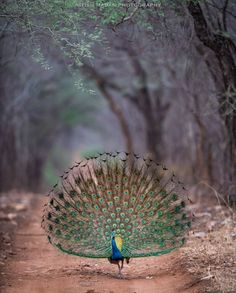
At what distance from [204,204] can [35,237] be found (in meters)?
4.25

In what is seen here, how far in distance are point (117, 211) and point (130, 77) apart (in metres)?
15.1

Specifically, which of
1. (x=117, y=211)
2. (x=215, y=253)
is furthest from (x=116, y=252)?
(x=215, y=253)

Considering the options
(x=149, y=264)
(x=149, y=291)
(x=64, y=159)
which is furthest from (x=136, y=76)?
(x=64, y=159)

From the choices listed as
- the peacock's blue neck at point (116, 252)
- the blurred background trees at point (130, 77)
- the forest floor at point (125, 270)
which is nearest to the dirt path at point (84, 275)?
the forest floor at point (125, 270)

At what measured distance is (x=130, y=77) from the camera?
75.6 feet

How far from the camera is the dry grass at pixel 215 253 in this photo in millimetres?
7152

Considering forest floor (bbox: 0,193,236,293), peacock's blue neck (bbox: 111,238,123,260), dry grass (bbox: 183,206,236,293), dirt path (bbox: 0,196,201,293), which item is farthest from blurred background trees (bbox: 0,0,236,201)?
peacock's blue neck (bbox: 111,238,123,260)

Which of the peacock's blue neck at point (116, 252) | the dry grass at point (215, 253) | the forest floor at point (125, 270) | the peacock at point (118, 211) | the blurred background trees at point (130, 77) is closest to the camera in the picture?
the dry grass at point (215, 253)

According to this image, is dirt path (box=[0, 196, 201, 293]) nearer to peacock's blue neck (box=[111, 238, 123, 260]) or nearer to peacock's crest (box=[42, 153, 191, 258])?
peacock's blue neck (box=[111, 238, 123, 260])

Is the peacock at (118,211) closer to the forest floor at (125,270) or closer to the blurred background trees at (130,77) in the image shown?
the forest floor at (125,270)

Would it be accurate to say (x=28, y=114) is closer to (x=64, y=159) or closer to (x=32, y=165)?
(x=32, y=165)

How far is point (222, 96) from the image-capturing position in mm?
10961

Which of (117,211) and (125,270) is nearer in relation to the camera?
(117,211)

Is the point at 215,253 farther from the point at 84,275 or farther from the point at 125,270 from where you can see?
the point at 84,275
